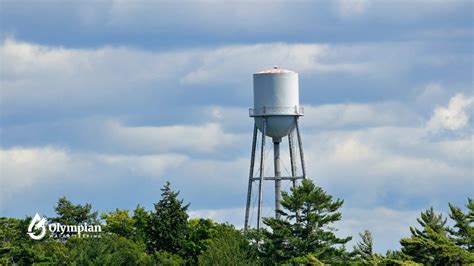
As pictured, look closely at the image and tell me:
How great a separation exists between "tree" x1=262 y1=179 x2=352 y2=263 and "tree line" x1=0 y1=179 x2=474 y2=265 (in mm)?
70

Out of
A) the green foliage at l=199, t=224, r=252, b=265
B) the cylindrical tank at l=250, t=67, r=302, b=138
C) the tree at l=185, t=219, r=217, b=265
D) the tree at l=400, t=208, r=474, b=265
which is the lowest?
the tree at l=400, t=208, r=474, b=265

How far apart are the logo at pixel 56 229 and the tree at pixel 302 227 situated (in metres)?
29.8

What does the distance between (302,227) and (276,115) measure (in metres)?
16.3

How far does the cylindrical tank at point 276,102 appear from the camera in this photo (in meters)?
148

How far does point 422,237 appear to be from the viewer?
116 meters

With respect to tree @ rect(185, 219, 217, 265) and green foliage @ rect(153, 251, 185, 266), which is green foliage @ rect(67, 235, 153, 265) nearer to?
green foliage @ rect(153, 251, 185, 266)

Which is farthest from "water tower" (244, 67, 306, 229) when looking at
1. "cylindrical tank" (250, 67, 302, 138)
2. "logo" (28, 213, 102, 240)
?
"logo" (28, 213, 102, 240)

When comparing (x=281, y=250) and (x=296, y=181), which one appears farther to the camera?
(x=296, y=181)

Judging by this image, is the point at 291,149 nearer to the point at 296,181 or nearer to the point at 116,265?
the point at 296,181

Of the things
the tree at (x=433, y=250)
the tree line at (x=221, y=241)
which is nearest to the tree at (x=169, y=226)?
the tree line at (x=221, y=241)

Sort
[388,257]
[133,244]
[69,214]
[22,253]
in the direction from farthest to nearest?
[69,214] → [22,253] → [133,244] → [388,257]

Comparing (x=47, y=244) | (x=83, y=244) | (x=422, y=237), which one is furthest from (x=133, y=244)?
(x=422, y=237)

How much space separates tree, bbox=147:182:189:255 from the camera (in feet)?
488

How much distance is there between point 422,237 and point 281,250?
19.7m
